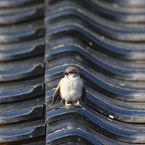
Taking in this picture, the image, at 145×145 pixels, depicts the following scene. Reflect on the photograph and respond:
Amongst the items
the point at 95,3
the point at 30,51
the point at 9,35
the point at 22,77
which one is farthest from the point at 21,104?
the point at 95,3

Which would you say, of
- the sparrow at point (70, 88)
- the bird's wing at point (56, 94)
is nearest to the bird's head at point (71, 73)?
the sparrow at point (70, 88)

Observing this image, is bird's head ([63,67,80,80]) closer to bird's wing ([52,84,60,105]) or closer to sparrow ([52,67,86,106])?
sparrow ([52,67,86,106])

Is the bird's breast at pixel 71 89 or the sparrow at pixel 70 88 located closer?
the sparrow at pixel 70 88

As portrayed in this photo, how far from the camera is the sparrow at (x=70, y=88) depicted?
14.4 ft

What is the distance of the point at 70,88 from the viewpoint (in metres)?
4.71

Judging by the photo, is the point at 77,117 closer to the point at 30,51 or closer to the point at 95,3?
the point at 30,51

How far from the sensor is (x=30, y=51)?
5234 mm

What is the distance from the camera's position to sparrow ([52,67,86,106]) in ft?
14.4

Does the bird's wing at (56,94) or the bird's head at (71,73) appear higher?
the bird's head at (71,73)

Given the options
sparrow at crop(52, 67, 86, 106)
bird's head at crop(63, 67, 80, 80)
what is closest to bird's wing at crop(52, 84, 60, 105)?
sparrow at crop(52, 67, 86, 106)

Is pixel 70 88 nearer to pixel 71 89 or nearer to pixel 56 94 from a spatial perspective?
pixel 71 89

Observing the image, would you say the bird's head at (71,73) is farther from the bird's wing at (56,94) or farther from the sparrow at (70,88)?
the bird's wing at (56,94)

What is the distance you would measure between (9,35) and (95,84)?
1485 millimetres

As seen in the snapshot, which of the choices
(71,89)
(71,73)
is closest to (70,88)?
(71,89)
